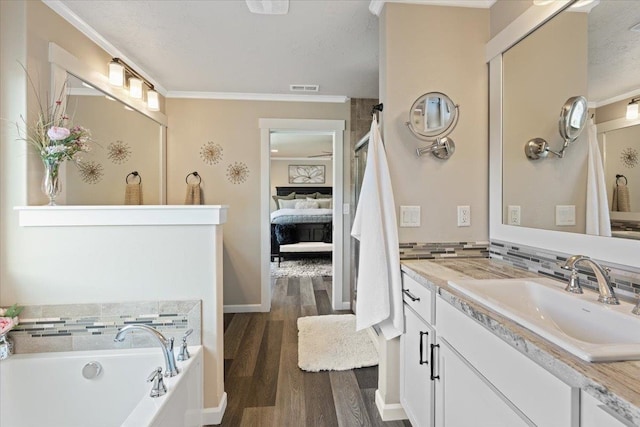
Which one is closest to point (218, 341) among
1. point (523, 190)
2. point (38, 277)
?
point (38, 277)

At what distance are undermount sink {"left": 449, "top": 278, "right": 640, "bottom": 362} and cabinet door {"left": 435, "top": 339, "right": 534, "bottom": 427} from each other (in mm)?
258

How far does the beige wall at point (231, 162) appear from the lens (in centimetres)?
342

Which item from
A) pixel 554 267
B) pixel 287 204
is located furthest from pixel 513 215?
pixel 287 204

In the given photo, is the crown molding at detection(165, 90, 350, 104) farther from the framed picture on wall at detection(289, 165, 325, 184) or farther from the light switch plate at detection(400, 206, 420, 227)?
the framed picture on wall at detection(289, 165, 325, 184)

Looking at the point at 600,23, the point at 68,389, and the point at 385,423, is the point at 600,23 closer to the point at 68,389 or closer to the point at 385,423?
the point at 385,423

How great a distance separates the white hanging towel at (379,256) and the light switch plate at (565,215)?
76cm

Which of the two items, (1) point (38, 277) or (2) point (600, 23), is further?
(1) point (38, 277)

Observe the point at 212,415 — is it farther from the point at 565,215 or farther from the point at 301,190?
the point at 301,190

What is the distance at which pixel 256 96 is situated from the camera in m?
3.45

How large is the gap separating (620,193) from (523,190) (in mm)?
502

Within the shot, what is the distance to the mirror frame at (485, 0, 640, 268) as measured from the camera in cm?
115

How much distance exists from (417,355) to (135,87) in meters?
3.02

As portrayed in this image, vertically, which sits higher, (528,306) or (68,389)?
(528,306)

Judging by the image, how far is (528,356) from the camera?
799 mm
